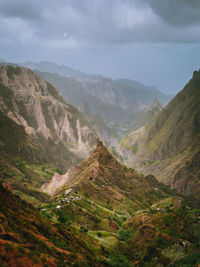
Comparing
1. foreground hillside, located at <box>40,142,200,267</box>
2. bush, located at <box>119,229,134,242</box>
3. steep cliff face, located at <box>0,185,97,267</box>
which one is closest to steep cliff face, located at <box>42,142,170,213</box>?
foreground hillside, located at <box>40,142,200,267</box>

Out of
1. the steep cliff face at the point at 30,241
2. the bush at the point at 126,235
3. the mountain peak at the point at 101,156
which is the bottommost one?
the bush at the point at 126,235

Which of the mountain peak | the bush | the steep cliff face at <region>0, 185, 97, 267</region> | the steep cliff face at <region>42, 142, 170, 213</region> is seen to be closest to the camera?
the steep cliff face at <region>0, 185, 97, 267</region>

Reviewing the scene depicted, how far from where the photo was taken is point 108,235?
247 feet

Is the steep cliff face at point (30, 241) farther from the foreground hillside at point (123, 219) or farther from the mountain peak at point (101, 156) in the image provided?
the mountain peak at point (101, 156)

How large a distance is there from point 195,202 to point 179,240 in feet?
308

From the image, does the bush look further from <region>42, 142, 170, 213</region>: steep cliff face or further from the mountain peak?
the mountain peak

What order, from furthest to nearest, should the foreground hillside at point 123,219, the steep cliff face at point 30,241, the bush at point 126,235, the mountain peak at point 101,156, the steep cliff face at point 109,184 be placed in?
the mountain peak at point 101,156 → the steep cliff face at point 109,184 → the bush at point 126,235 → the foreground hillside at point 123,219 → the steep cliff face at point 30,241

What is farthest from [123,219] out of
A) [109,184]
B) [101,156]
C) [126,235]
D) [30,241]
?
[30,241]

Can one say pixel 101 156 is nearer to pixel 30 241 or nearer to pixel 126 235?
pixel 126 235


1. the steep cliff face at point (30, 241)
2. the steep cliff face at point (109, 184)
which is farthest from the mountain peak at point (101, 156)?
the steep cliff face at point (30, 241)

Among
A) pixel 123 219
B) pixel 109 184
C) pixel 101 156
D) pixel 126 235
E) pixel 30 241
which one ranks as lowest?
pixel 126 235

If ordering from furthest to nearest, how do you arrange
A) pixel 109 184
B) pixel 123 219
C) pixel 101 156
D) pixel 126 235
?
pixel 101 156
pixel 109 184
pixel 123 219
pixel 126 235

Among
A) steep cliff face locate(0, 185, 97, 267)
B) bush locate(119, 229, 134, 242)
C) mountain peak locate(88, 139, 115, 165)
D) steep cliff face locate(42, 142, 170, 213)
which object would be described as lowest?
bush locate(119, 229, 134, 242)

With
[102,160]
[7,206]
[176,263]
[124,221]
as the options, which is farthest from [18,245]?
[102,160]
